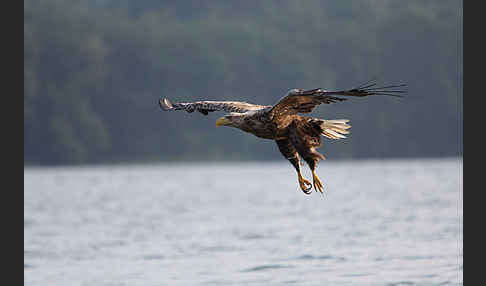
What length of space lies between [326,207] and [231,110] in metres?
15.4

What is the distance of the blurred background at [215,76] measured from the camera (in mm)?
56125

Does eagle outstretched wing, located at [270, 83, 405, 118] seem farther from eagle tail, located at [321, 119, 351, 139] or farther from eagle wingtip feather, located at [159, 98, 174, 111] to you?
eagle wingtip feather, located at [159, 98, 174, 111]

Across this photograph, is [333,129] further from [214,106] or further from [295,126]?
[214,106]

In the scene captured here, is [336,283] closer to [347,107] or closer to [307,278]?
[307,278]

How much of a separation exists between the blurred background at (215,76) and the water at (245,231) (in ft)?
50.5

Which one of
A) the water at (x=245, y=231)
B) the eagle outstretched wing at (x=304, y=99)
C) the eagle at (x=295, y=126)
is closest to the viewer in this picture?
the eagle outstretched wing at (x=304, y=99)

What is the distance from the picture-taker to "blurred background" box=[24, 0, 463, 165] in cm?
5612

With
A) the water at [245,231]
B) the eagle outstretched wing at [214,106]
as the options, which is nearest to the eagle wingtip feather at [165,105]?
the eagle outstretched wing at [214,106]

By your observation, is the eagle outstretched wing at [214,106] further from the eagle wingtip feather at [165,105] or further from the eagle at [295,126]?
the eagle at [295,126]

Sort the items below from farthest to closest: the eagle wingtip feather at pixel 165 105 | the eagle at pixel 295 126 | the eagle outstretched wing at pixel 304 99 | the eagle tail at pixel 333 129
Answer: the eagle wingtip feather at pixel 165 105
the eagle tail at pixel 333 129
the eagle at pixel 295 126
the eagle outstretched wing at pixel 304 99

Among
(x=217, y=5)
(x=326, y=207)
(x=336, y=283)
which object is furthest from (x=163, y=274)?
(x=217, y=5)

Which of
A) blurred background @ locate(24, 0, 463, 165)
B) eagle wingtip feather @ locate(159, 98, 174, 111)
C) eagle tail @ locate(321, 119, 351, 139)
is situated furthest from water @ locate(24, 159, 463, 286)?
blurred background @ locate(24, 0, 463, 165)

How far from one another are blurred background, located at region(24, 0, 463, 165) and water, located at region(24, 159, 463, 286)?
1538cm

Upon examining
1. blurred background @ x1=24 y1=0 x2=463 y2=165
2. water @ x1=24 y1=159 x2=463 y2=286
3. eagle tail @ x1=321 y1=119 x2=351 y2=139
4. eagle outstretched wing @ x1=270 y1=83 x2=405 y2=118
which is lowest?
water @ x1=24 y1=159 x2=463 y2=286
